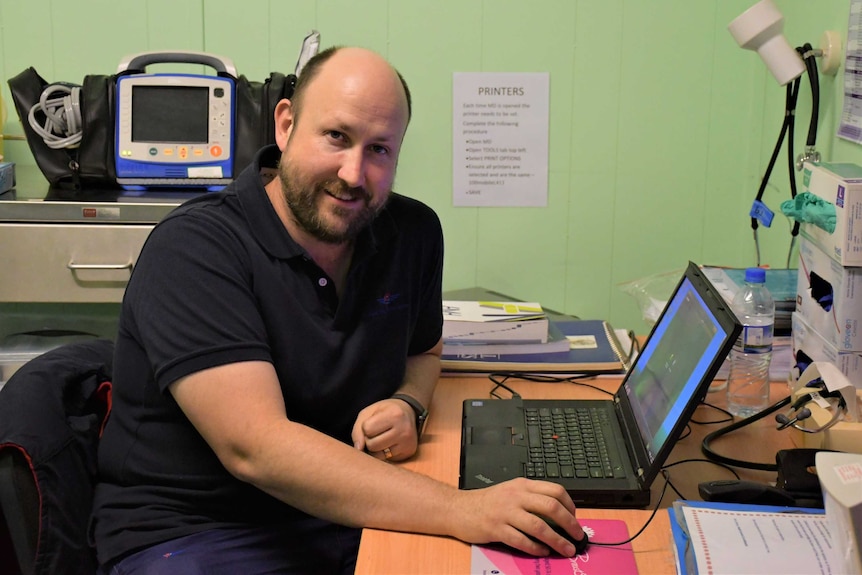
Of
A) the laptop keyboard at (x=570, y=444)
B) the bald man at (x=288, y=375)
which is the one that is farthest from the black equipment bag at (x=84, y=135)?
the laptop keyboard at (x=570, y=444)

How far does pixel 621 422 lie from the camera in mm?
1500

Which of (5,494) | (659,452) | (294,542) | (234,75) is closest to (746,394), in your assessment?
(659,452)

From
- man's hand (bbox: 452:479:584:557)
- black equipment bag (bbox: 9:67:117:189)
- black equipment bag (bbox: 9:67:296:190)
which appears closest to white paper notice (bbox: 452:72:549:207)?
black equipment bag (bbox: 9:67:296:190)

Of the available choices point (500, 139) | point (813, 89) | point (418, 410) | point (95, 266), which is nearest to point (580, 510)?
point (418, 410)

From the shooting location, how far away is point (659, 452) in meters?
1.22

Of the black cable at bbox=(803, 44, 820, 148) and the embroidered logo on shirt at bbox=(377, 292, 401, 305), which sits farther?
the black cable at bbox=(803, 44, 820, 148)

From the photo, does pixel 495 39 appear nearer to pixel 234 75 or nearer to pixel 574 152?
pixel 574 152

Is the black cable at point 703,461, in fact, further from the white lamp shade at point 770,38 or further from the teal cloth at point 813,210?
the white lamp shade at point 770,38

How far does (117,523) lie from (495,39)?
1.63 metres

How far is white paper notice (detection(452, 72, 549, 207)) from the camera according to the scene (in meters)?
2.55

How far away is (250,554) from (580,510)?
0.49 metres

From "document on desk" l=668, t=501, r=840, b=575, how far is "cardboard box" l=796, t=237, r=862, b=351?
43cm

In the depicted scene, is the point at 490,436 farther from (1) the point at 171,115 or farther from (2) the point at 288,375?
(1) the point at 171,115

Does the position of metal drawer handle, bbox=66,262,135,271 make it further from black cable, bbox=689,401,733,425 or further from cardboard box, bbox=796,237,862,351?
cardboard box, bbox=796,237,862,351
